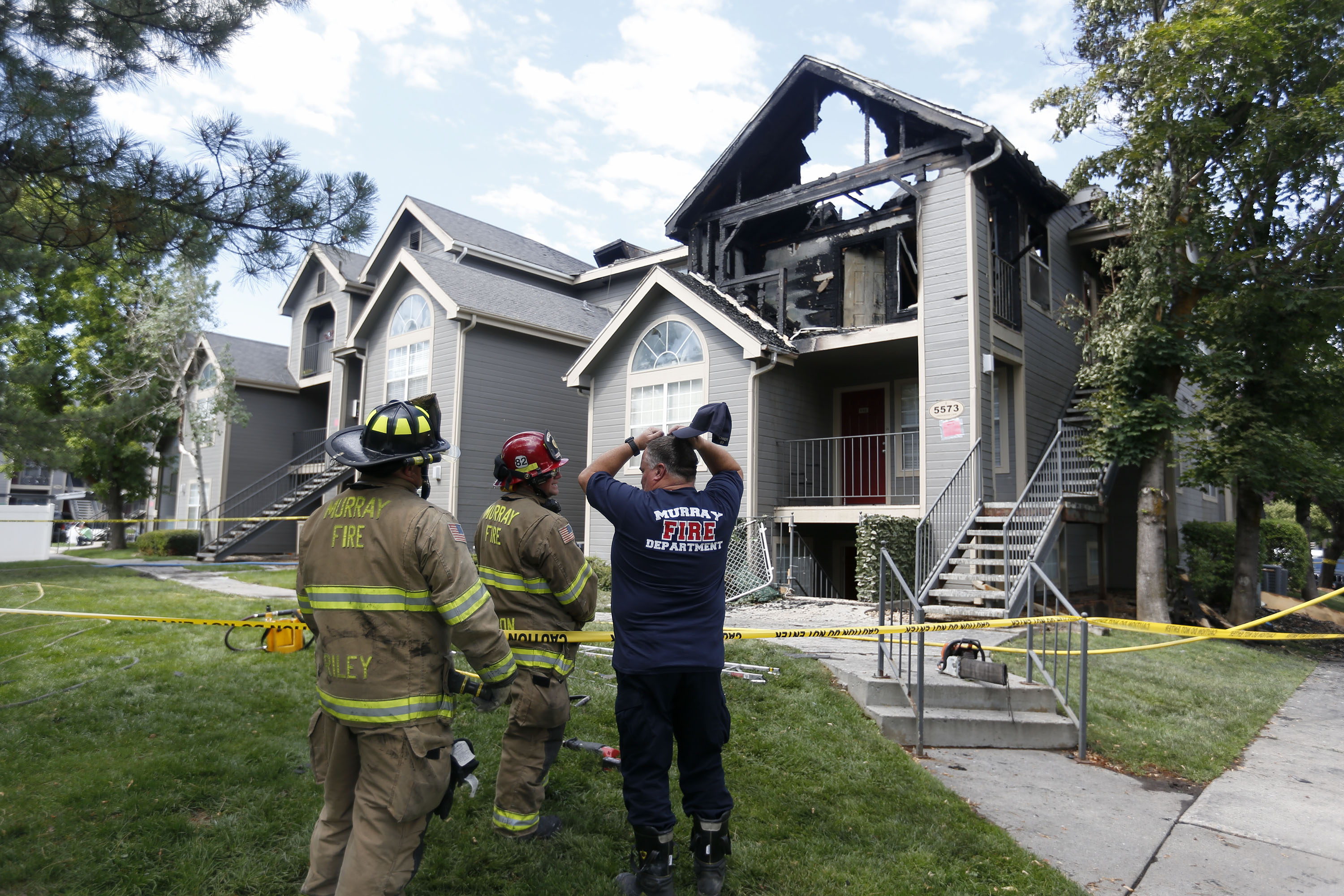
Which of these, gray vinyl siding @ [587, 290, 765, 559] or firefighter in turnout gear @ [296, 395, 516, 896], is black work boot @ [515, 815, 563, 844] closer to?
firefighter in turnout gear @ [296, 395, 516, 896]

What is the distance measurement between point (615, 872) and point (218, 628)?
22.9ft

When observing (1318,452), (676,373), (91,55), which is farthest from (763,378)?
(91,55)

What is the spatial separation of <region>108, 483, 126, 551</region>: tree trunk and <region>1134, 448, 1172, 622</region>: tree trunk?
26.5 m

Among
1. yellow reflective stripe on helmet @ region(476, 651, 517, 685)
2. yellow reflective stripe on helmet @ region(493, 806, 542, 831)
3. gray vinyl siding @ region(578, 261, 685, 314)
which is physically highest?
gray vinyl siding @ region(578, 261, 685, 314)

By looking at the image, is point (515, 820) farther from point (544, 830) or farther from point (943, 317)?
point (943, 317)

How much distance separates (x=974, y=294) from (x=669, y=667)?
11.1 m

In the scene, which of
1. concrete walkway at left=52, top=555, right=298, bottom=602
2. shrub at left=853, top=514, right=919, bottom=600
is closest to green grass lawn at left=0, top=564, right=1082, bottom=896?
concrete walkway at left=52, top=555, right=298, bottom=602

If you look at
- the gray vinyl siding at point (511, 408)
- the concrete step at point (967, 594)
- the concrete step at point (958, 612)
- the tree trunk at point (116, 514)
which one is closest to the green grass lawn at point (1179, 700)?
the concrete step at point (958, 612)

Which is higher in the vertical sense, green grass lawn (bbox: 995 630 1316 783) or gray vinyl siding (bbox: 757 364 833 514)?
gray vinyl siding (bbox: 757 364 833 514)

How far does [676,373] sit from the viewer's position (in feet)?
50.2

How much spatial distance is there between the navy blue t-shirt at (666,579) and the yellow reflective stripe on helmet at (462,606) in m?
0.65

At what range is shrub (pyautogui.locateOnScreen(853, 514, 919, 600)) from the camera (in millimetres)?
11891

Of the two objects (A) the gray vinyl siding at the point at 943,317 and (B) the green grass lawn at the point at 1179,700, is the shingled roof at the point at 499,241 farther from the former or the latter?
(B) the green grass lawn at the point at 1179,700

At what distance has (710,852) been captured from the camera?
10.8 ft
